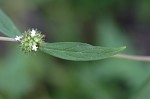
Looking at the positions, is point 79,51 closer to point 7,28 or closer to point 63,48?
point 63,48

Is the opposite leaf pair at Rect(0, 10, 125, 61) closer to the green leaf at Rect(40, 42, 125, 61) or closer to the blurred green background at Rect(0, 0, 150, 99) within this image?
the green leaf at Rect(40, 42, 125, 61)

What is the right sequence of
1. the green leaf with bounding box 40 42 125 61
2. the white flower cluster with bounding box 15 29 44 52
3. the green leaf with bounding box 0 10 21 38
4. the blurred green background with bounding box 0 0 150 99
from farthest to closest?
the blurred green background with bounding box 0 0 150 99 → the green leaf with bounding box 0 10 21 38 → the white flower cluster with bounding box 15 29 44 52 → the green leaf with bounding box 40 42 125 61

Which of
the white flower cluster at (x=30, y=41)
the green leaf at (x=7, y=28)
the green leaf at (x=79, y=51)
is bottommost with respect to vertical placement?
the green leaf at (x=79, y=51)

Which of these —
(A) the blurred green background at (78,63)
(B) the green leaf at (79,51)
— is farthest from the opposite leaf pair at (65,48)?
(A) the blurred green background at (78,63)

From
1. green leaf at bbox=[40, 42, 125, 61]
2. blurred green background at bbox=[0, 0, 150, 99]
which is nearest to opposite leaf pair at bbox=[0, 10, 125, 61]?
green leaf at bbox=[40, 42, 125, 61]

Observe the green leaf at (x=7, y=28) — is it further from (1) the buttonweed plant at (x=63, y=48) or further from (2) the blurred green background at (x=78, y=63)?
(2) the blurred green background at (x=78, y=63)

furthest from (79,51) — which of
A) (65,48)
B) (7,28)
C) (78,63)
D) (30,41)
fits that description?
(78,63)

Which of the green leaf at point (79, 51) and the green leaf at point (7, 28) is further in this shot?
the green leaf at point (7, 28)

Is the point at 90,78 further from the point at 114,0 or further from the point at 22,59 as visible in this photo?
the point at 114,0
